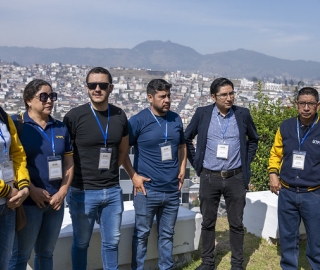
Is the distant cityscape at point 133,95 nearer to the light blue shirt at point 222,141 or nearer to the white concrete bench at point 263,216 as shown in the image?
the light blue shirt at point 222,141

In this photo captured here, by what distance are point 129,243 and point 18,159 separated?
1743 millimetres

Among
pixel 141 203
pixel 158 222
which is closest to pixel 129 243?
pixel 158 222

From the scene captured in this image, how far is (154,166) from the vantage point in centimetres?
384

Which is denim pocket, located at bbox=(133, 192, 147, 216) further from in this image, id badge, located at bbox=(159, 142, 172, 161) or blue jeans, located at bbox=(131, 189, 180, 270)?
id badge, located at bbox=(159, 142, 172, 161)

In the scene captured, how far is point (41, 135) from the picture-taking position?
311cm

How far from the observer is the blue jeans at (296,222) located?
12.3 ft

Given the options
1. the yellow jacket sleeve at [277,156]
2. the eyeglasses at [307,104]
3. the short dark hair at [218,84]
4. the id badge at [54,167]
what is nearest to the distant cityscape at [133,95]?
the short dark hair at [218,84]

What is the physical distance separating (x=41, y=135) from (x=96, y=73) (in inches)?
31.0

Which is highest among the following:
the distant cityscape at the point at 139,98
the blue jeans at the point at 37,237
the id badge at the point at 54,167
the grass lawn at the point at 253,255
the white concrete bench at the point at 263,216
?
the distant cityscape at the point at 139,98

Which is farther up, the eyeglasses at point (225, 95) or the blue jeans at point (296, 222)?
the eyeglasses at point (225, 95)

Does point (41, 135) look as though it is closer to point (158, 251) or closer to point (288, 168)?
point (158, 251)

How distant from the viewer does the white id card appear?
373cm

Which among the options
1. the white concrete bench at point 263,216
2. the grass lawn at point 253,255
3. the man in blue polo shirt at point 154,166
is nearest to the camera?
the man in blue polo shirt at point 154,166

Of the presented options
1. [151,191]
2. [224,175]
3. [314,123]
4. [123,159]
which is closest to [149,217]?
[151,191]
